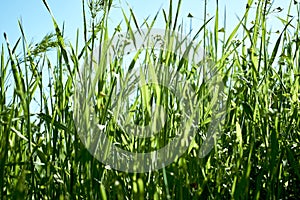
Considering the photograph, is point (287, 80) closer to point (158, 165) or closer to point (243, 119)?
point (243, 119)

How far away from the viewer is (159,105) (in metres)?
1.05

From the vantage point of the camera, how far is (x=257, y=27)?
1334 mm

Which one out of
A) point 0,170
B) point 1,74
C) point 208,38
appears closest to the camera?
point 0,170

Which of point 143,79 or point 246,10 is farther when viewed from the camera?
point 246,10

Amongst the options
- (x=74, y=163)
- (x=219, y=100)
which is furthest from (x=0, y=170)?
(x=219, y=100)

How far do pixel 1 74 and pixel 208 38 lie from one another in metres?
0.60

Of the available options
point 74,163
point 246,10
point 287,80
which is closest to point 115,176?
point 74,163

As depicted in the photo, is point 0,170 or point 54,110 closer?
point 0,170

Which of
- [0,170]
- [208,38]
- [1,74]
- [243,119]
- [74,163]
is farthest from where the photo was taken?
[208,38]

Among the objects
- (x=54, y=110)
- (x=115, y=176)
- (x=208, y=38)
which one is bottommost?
(x=115, y=176)

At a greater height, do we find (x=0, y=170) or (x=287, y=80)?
(x=287, y=80)

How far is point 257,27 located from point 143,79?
1.35 ft

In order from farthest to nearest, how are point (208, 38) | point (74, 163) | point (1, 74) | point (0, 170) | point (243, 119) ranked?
point (208, 38)
point (243, 119)
point (1, 74)
point (74, 163)
point (0, 170)

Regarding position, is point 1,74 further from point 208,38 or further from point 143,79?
point 208,38
